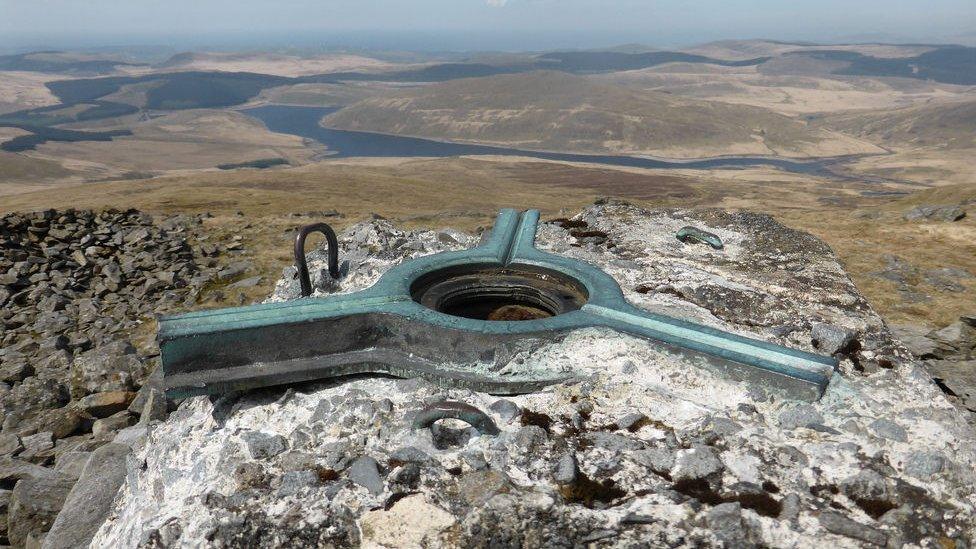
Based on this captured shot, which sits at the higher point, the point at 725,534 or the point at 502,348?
the point at 502,348

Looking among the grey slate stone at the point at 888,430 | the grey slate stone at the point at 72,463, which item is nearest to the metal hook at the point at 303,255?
the grey slate stone at the point at 72,463

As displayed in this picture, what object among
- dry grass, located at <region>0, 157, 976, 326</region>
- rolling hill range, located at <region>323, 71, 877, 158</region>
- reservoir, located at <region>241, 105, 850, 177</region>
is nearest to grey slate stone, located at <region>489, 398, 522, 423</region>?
Result: dry grass, located at <region>0, 157, 976, 326</region>

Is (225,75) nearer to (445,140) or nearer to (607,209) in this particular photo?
(445,140)

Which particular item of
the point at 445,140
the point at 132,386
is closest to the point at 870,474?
the point at 132,386

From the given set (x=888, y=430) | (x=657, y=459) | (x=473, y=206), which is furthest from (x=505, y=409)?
(x=473, y=206)

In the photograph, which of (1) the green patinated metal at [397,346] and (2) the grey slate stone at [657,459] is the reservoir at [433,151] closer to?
(1) the green patinated metal at [397,346]
